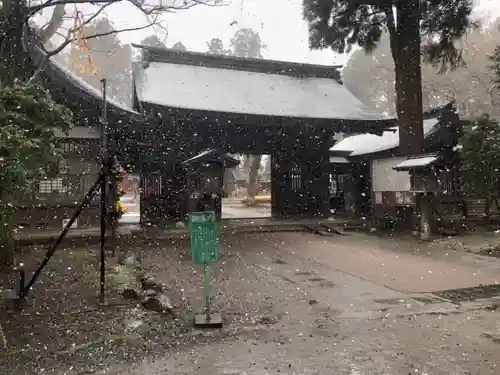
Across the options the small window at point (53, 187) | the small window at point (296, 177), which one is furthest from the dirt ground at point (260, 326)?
the small window at point (296, 177)

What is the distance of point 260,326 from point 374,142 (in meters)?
17.2

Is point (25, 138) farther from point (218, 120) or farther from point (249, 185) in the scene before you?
point (249, 185)

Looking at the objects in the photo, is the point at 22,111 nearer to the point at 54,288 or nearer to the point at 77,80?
the point at 54,288

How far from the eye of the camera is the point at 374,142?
20.9 metres

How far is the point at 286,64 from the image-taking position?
20.6 meters

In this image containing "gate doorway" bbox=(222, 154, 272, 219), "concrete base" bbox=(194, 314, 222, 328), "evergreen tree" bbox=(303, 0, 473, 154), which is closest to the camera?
"concrete base" bbox=(194, 314, 222, 328)

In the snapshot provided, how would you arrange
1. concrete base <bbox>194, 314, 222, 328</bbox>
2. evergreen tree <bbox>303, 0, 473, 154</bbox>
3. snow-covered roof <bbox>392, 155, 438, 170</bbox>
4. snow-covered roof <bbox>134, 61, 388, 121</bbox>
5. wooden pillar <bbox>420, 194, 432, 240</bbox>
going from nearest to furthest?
concrete base <bbox>194, 314, 222, 328</bbox>
snow-covered roof <bbox>392, 155, 438, 170</bbox>
wooden pillar <bbox>420, 194, 432, 240</bbox>
evergreen tree <bbox>303, 0, 473, 154</bbox>
snow-covered roof <bbox>134, 61, 388, 121</bbox>

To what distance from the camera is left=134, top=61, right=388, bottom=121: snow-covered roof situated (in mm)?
15523

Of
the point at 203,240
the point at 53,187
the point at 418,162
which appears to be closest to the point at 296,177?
the point at 418,162

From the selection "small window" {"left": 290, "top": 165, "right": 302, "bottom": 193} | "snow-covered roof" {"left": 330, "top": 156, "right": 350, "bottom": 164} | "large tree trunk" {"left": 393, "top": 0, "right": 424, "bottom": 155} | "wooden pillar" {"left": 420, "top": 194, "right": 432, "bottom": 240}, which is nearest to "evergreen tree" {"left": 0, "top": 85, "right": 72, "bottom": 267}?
"wooden pillar" {"left": 420, "top": 194, "right": 432, "bottom": 240}

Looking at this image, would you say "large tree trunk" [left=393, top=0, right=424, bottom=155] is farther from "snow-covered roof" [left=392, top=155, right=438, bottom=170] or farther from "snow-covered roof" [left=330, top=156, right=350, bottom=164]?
"snow-covered roof" [left=330, top=156, right=350, bottom=164]

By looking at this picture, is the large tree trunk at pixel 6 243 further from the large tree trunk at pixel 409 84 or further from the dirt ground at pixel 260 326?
the large tree trunk at pixel 409 84

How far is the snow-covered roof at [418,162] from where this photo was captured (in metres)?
12.7

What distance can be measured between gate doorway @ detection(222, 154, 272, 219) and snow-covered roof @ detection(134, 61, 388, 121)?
35.9 ft
